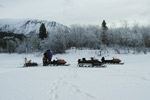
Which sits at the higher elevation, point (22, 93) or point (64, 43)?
point (64, 43)

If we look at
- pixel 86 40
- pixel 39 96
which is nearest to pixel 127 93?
pixel 39 96

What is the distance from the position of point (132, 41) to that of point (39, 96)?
63.7 metres

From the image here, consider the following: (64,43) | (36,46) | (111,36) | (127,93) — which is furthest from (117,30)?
(127,93)

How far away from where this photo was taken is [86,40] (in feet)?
246

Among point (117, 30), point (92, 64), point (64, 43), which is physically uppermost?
point (117, 30)

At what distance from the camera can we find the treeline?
63875mm

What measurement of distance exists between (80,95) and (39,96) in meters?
1.46

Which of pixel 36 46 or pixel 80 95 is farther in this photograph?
pixel 36 46

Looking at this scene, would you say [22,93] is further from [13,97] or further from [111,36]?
[111,36]

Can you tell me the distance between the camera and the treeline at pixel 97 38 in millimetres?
63875

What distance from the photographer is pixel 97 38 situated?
75.6 m

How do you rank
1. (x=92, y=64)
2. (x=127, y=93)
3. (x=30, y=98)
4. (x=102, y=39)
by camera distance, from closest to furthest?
1. (x=30, y=98)
2. (x=127, y=93)
3. (x=92, y=64)
4. (x=102, y=39)

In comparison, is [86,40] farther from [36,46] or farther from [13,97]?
[13,97]

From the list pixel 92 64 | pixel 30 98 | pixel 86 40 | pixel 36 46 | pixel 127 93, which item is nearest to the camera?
pixel 30 98
